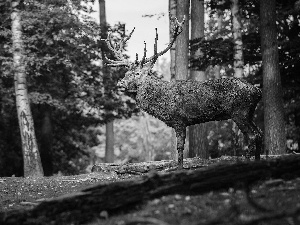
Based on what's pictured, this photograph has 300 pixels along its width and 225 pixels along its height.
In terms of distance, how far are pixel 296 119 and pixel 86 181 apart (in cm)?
1170

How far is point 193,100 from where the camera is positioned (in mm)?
9531

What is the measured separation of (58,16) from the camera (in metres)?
17.0

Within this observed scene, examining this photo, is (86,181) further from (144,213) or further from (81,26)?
(81,26)

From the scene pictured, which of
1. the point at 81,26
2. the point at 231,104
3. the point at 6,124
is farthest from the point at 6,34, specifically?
the point at 231,104

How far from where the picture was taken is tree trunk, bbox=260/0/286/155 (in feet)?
41.9

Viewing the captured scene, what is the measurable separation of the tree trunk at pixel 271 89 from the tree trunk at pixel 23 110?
8072 mm

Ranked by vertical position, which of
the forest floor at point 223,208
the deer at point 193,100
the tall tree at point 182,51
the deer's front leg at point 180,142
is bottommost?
the forest floor at point 223,208

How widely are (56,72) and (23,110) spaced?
419cm

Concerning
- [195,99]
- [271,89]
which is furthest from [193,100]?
[271,89]

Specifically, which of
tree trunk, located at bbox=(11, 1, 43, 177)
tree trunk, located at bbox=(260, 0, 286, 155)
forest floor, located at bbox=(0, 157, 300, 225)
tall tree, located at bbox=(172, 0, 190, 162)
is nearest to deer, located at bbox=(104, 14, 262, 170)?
tall tree, located at bbox=(172, 0, 190, 162)

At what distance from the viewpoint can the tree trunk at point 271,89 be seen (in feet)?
A: 41.9

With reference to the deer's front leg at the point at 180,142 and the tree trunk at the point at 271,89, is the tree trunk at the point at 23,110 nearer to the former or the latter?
the deer's front leg at the point at 180,142

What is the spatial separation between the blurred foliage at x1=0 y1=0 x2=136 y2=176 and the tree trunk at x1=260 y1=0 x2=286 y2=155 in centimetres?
659

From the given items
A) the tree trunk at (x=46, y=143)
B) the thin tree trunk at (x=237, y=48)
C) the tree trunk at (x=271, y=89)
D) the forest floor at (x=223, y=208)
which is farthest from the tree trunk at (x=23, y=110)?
the forest floor at (x=223, y=208)
